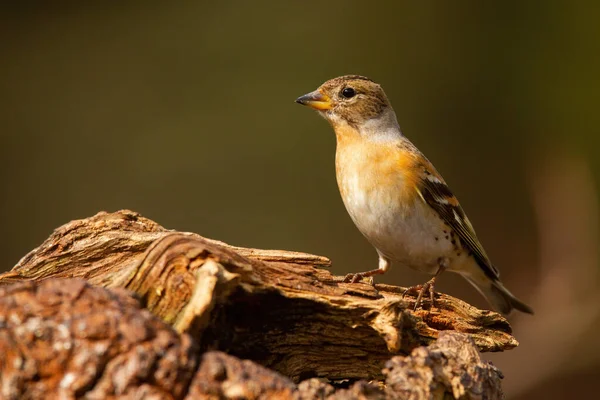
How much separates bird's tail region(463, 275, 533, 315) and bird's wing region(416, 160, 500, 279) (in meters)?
0.25

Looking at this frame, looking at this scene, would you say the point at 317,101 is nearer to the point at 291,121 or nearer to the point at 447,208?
the point at 447,208

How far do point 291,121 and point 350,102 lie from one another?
274 cm

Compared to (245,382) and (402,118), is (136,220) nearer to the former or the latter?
(245,382)

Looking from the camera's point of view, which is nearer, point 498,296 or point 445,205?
point 445,205

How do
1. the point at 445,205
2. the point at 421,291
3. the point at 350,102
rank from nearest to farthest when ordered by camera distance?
the point at 421,291
the point at 445,205
the point at 350,102

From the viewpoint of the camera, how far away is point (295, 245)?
6730 mm

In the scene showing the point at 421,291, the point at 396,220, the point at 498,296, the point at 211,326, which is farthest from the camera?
the point at 498,296

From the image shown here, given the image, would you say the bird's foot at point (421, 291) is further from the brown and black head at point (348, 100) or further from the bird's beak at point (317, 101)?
the bird's beak at point (317, 101)

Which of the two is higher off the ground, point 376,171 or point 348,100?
point 348,100

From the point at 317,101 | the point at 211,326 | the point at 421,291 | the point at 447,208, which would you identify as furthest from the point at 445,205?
the point at 211,326

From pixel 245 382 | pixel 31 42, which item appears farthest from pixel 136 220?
pixel 31 42

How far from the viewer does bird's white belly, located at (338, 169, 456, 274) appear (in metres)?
3.71

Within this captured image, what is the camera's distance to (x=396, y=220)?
370cm

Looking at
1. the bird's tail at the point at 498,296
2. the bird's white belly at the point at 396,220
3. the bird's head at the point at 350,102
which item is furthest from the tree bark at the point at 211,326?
the bird's head at the point at 350,102
